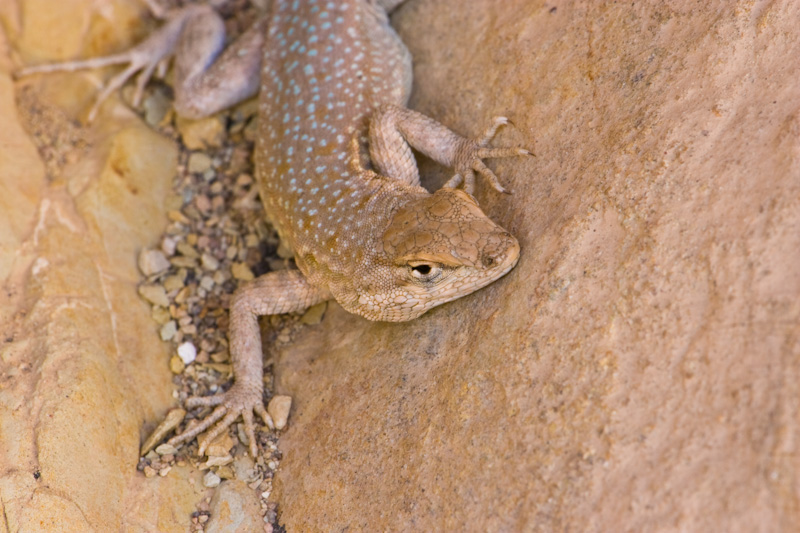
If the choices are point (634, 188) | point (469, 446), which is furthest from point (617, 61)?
point (469, 446)

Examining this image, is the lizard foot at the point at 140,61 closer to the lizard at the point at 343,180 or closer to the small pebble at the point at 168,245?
the lizard at the point at 343,180

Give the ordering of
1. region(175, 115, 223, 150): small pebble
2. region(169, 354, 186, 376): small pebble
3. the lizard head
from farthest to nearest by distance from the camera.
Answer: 1. region(175, 115, 223, 150): small pebble
2. region(169, 354, 186, 376): small pebble
3. the lizard head

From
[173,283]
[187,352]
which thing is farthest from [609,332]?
[173,283]

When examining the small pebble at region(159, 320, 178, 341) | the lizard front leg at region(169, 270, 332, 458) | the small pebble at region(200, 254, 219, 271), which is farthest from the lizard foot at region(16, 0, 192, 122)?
the lizard front leg at region(169, 270, 332, 458)

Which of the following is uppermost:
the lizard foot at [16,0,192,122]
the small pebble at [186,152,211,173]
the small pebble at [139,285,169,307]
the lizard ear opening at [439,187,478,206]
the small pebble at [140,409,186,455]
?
the lizard ear opening at [439,187,478,206]

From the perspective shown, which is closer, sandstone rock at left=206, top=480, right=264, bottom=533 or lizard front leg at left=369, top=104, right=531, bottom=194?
sandstone rock at left=206, top=480, right=264, bottom=533

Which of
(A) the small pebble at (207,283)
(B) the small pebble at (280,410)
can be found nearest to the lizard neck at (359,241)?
(B) the small pebble at (280,410)

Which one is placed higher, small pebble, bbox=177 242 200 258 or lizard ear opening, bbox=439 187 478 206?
lizard ear opening, bbox=439 187 478 206

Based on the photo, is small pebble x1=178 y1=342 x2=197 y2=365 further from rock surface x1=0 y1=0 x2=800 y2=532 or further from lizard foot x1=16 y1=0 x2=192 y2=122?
lizard foot x1=16 y1=0 x2=192 y2=122
